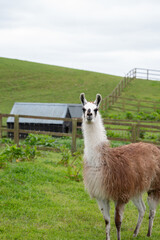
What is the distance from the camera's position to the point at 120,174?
183 inches

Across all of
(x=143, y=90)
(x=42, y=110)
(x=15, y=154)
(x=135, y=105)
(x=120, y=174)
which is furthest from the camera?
(x=143, y=90)

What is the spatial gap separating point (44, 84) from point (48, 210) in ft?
113

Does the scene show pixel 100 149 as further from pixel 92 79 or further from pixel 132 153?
pixel 92 79

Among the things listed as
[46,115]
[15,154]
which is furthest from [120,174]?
[46,115]

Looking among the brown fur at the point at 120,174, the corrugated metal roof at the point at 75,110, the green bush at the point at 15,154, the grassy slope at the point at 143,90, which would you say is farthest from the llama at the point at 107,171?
the grassy slope at the point at 143,90

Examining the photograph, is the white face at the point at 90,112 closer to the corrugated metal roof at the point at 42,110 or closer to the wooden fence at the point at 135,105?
the corrugated metal roof at the point at 42,110

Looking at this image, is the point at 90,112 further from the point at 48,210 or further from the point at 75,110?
the point at 75,110

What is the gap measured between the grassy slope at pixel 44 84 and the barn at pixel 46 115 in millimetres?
10394

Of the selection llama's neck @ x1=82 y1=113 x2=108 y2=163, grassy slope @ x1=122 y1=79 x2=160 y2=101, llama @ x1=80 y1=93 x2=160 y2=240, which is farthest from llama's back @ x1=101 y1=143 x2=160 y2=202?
grassy slope @ x1=122 y1=79 x2=160 y2=101

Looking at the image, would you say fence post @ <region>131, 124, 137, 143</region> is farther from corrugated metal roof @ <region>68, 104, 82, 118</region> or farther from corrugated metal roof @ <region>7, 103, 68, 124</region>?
corrugated metal roof @ <region>68, 104, 82, 118</region>

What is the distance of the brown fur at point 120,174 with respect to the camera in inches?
180

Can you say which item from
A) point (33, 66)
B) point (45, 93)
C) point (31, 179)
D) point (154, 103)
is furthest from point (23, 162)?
point (33, 66)

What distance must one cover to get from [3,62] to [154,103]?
2760cm

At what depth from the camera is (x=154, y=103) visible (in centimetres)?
3045
